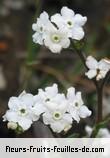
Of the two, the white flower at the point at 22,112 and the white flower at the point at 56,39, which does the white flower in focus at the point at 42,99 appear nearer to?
the white flower at the point at 22,112

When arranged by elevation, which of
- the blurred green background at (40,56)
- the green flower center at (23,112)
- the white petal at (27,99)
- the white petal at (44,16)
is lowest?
the green flower center at (23,112)

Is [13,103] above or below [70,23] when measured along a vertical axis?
below

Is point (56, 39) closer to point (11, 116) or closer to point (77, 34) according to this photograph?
point (77, 34)

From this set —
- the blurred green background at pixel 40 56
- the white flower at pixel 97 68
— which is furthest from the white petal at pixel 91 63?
the blurred green background at pixel 40 56

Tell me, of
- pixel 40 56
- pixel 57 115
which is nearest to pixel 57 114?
pixel 57 115

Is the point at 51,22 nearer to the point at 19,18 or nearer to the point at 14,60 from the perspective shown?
the point at 14,60

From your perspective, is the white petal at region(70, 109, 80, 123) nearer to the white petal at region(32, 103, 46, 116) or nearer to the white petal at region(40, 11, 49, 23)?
the white petal at region(32, 103, 46, 116)

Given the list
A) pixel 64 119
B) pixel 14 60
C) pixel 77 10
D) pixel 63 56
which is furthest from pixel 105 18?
pixel 64 119
